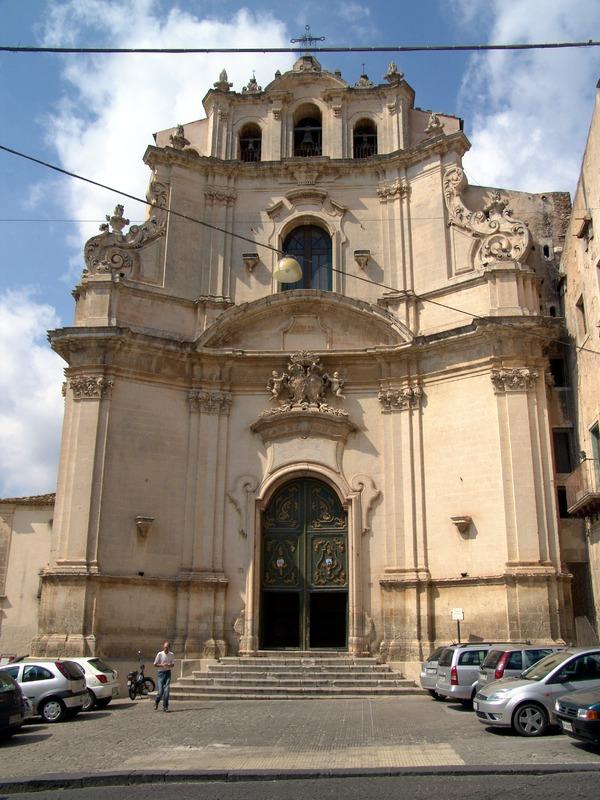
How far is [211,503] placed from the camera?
2280 cm

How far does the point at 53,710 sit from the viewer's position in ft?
52.5

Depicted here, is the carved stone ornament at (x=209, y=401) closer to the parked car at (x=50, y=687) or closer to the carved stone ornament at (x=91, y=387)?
the carved stone ornament at (x=91, y=387)

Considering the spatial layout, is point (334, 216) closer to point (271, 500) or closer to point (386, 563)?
point (271, 500)

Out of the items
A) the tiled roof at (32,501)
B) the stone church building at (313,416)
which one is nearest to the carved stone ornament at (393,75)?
the stone church building at (313,416)

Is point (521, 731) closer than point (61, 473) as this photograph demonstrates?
Yes

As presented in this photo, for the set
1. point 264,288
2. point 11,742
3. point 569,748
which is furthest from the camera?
point 264,288

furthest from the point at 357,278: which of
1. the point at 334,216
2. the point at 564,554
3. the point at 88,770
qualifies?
the point at 88,770

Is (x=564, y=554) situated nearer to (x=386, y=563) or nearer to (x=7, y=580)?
(x=386, y=563)

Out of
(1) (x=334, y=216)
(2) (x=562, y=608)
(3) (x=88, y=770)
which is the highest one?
(1) (x=334, y=216)

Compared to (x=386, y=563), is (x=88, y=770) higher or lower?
lower

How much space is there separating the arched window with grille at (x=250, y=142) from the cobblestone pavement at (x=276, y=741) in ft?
56.7

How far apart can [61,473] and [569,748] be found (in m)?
14.9

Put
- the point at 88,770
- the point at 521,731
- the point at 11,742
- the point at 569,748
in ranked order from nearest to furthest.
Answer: the point at 88,770 → the point at 569,748 → the point at 521,731 → the point at 11,742

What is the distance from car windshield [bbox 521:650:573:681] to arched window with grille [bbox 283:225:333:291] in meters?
14.2
